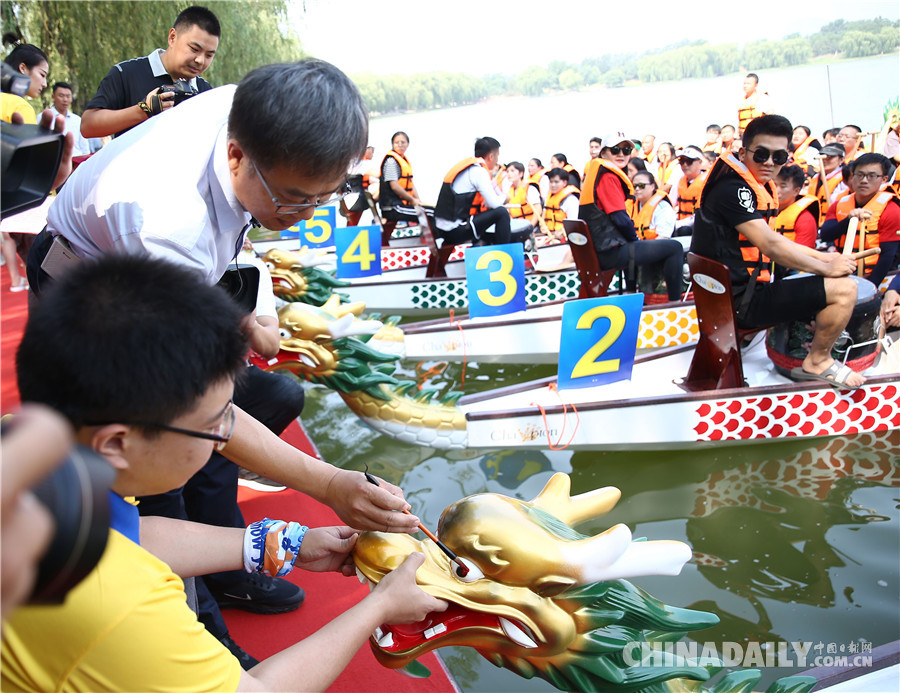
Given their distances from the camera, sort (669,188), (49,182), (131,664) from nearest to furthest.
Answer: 1. (131,664)
2. (49,182)
3. (669,188)

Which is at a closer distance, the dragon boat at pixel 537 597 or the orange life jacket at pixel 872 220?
the dragon boat at pixel 537 597

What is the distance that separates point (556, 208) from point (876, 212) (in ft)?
13.5

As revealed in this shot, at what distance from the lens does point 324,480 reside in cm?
147

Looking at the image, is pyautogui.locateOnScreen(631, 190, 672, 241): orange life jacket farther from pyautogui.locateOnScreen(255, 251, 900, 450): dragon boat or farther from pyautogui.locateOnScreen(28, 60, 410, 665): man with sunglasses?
pyautogui.locateOnScreen(28, 60, 410, 665): man with sunglasses

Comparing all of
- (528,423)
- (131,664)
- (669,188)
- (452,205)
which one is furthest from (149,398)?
(669,188)

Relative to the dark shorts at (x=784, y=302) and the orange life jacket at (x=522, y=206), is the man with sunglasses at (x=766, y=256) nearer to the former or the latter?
the dark shorts at (x=784, y=302)

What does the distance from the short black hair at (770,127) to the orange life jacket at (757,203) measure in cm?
15

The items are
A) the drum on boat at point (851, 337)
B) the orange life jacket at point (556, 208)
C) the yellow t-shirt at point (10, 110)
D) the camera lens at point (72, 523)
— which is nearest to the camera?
the camera lens at point (72, 523)

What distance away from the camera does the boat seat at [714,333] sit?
11.5 feet

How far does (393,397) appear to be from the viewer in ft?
11.2

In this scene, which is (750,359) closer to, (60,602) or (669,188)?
(60,602)

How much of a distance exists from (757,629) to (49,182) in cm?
256

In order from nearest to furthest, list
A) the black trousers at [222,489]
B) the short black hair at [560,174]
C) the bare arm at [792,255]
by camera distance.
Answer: the black trousers at [222,489] → the bare arm at [792,255] → the short black hair at [560,174]

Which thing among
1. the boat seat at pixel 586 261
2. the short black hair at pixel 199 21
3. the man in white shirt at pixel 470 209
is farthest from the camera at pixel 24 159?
the man in white shirt at pixel 470 209
